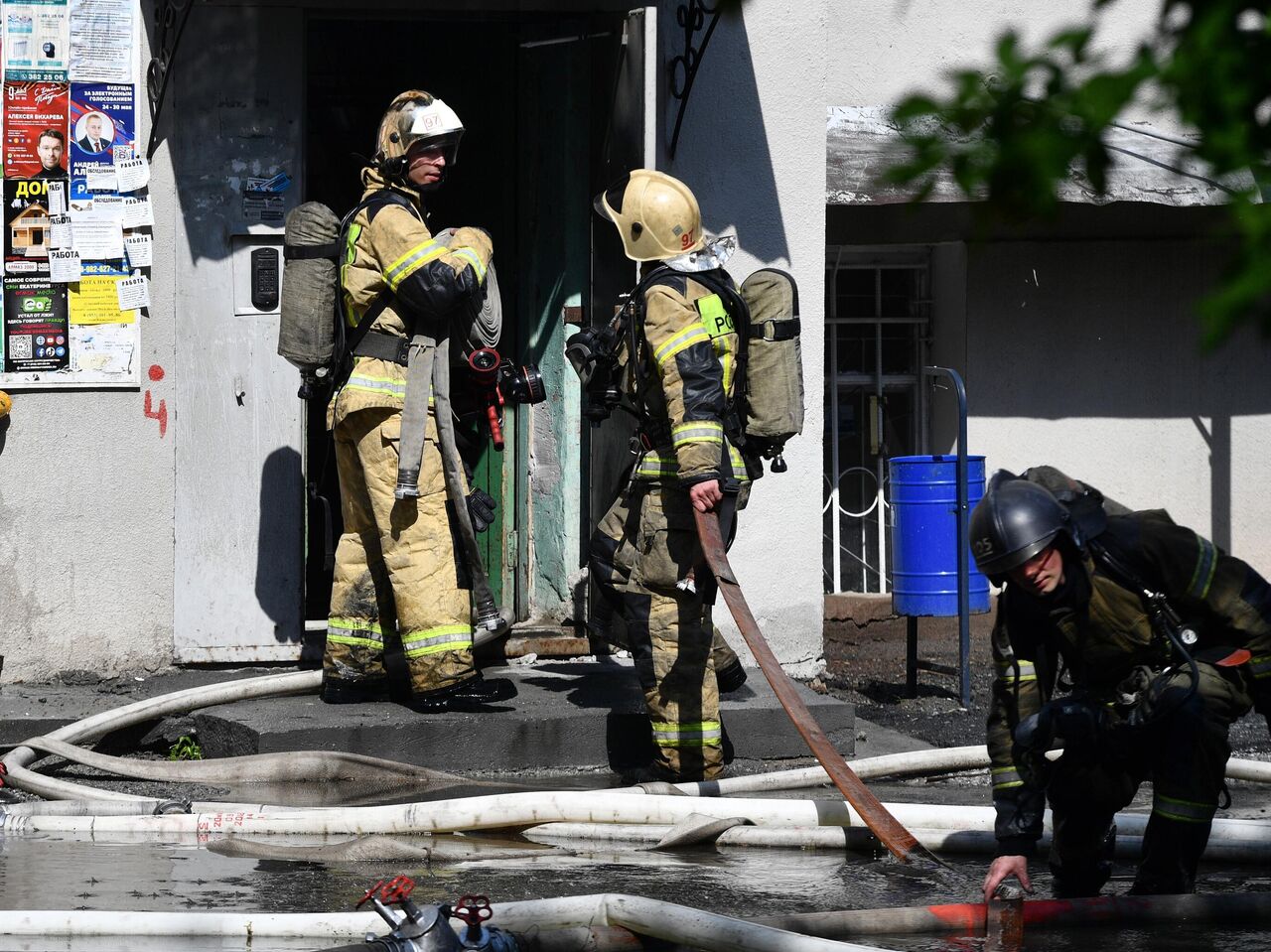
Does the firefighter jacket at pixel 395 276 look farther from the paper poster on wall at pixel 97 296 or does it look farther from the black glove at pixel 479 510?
the paper poster on wall at pixel 97 296

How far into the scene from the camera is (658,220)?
600cm

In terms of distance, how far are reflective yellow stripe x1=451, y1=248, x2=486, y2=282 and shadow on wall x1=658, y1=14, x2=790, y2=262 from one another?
1475 millimetres

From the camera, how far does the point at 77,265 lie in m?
6.93

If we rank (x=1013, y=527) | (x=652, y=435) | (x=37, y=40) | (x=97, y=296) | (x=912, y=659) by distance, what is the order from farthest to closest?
(x=912, y=659)
(x=97, y=296)
(x=37, y=40)
(x=652, y=435)
(x=1013, y=527)

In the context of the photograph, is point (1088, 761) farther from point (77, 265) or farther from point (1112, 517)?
point (77, 265)

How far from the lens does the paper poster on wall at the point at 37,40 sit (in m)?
6.80

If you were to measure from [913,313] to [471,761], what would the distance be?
4.22 metres

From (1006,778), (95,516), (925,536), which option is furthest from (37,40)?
(1006,778)

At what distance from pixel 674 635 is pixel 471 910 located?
7.39 feet

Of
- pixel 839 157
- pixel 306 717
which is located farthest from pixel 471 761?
pixel 839 157

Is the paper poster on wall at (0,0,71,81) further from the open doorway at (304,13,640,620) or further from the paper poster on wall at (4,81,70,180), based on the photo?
the open doorway at (304,13,640,620)

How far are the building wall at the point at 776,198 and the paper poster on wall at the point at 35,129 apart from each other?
2598mm

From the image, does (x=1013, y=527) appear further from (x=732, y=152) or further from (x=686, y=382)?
(x=732, y=152)

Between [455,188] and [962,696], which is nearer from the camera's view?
[962,696]
